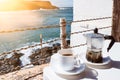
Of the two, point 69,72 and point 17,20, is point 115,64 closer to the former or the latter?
point 69,72

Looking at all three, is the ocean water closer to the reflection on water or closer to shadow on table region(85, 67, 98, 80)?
the reflection on water

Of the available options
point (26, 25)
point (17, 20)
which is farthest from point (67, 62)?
point (17, 20)

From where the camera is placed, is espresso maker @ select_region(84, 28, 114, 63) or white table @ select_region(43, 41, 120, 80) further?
espresso maker @ select_region(84, 28, 114, 63)

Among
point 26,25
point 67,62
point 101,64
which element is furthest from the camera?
point 26,25

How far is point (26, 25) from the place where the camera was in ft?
77.8

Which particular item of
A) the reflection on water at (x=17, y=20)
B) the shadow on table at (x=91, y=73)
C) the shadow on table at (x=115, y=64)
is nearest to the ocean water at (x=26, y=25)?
the reflection on water at (x=17, y=20)

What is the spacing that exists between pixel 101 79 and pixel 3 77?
3256mm

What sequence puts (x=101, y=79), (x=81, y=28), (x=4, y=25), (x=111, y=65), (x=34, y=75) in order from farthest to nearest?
(x=4, y=25) < (x=81, y=28) < (x=34, y=75) < (x=111, y=65) < (x=101, y=79)

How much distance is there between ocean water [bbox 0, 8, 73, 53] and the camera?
20.7m

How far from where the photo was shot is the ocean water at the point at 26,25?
2073 cm

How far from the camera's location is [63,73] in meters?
1.14

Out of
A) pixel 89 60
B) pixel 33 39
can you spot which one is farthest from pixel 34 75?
pixel 33 39

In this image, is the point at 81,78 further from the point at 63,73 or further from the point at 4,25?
the point at 4,25

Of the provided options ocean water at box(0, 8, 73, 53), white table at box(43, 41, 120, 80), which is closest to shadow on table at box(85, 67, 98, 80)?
white table at box(43, 41, 120, 80)
